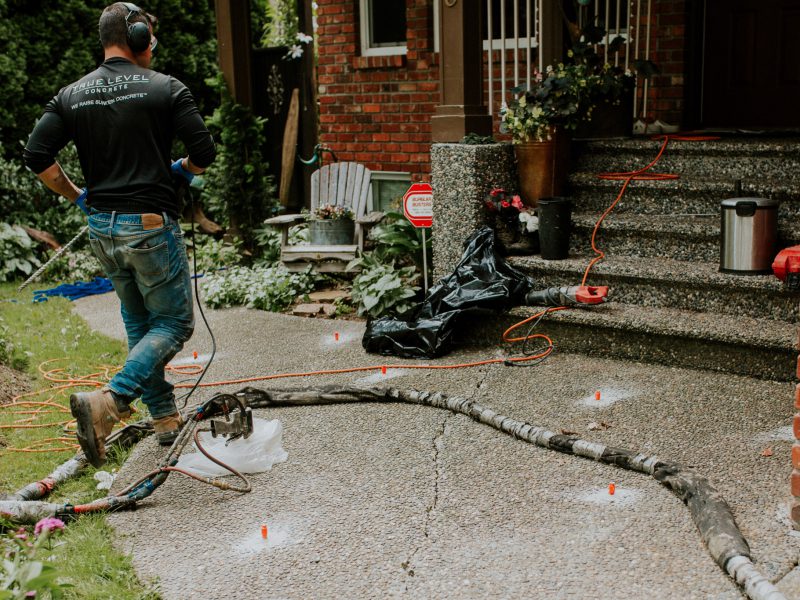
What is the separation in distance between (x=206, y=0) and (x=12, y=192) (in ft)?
12.0

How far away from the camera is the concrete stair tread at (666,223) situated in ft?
19.0

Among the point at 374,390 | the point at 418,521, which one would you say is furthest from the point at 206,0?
the point at 418,521

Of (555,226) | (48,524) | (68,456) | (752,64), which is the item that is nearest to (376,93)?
(752,64)

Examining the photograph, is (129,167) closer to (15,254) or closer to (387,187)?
(387,187)

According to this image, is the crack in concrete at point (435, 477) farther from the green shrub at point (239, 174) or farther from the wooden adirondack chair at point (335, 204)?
the green shrub at point (239, 174)

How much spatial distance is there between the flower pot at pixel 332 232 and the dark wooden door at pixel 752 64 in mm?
3217

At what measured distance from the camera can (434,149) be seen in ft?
22.1

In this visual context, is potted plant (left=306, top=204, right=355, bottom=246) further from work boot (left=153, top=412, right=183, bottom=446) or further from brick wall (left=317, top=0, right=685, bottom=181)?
work boot (left=153, top=412, right=183, bottom=446)

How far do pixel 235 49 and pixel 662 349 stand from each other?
604cm

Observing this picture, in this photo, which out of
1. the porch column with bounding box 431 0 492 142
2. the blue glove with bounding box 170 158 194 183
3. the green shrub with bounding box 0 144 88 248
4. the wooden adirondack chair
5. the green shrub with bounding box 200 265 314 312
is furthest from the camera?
the green shrub with bounding box 0 144 88 248

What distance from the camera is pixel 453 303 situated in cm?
612

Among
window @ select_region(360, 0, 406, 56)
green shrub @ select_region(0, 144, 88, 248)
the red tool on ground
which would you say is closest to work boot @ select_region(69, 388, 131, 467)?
the red tool on ground

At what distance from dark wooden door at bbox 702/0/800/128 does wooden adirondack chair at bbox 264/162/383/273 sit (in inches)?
120

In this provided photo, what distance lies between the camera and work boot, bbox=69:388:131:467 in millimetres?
4004
